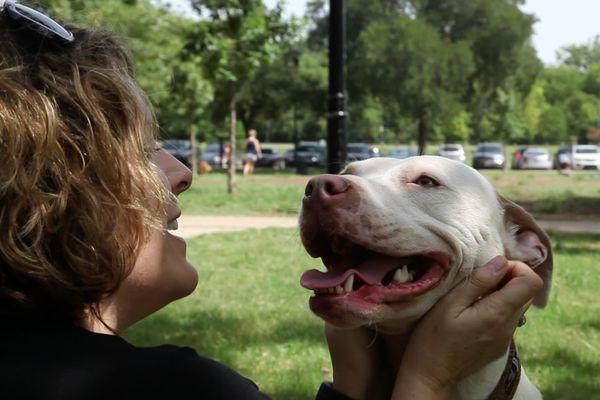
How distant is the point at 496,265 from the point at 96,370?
1164 mm

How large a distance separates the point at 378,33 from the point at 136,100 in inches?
1803

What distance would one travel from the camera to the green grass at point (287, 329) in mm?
4758

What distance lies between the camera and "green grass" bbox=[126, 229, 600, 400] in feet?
15.6

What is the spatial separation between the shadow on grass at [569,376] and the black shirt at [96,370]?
3.41 m

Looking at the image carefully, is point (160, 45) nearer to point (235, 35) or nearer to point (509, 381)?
point (235, 35)

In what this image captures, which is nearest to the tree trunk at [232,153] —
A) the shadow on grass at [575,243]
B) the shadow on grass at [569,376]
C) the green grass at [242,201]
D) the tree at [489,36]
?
the green grass at [242,201]

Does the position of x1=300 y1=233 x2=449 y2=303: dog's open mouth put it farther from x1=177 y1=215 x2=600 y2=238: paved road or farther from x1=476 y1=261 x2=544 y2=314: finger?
x1=177 y1=215 x2=600 y2=238: paved road

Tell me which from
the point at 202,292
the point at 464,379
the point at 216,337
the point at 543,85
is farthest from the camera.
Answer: the point at 543,85

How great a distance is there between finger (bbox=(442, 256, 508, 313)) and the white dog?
7 centimetres

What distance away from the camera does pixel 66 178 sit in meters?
1.55

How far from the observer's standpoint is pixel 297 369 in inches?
192

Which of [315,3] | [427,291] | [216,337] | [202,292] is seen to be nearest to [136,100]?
[427,291]

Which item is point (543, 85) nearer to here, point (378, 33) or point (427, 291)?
point (378, 33)

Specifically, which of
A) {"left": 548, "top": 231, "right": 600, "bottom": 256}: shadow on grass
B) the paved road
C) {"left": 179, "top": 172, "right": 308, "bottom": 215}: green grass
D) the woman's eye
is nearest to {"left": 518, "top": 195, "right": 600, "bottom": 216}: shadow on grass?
the paved road
